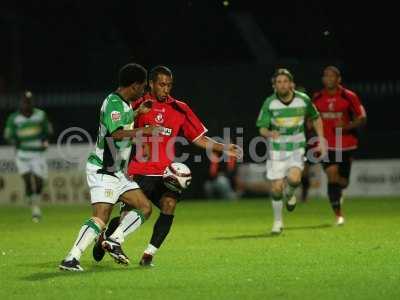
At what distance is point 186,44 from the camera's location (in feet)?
112

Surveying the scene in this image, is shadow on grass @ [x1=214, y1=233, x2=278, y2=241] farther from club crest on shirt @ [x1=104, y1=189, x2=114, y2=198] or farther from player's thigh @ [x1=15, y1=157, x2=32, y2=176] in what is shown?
player's thigh @ [x1=15, y1=157, x2=32, y2=176]

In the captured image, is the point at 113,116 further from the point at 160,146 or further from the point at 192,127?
the point at 192,127

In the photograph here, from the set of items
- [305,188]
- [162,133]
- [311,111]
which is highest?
[311,111]

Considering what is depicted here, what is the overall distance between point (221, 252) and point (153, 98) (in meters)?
2.23

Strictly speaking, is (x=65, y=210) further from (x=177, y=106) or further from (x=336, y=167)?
(x=177, y=106)

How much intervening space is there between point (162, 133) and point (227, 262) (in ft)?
5.29

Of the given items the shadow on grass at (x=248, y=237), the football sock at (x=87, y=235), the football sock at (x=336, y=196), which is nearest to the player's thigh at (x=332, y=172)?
the football sock at (x=336, y=196)

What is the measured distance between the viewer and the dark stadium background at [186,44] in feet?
90.2

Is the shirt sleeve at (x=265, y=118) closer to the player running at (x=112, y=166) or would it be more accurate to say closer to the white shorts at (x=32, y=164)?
the player running at (x=112, y=166)

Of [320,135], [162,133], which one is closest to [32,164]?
[320,135]

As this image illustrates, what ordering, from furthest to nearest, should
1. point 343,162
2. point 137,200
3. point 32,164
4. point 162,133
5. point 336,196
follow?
1. point 32,164
2. point 343,162
3. point 336,196
4. point 162,133
5. point 137,200

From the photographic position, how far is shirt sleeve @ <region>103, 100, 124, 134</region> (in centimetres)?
1058

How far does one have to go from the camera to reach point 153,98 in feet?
39.2

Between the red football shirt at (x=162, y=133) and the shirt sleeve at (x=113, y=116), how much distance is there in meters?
1.06
